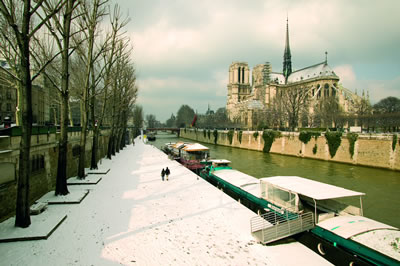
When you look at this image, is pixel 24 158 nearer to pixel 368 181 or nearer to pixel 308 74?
pixel 368 181

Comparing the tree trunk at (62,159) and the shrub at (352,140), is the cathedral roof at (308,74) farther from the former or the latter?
the tree trunk at (62,159)

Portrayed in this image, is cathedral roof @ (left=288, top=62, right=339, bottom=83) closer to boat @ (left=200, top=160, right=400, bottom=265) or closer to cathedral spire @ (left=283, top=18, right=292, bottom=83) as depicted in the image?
cathedral spire @ (left=283, top=18, right=292, bottom=83)

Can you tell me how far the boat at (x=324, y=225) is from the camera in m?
7.03

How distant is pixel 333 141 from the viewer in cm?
3641

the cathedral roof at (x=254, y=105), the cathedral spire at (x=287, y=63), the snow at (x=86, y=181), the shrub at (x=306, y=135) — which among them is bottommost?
the snow at (x=86, y=181)

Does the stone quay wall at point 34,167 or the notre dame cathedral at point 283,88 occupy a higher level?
the notre dame cathedral at point 283,88

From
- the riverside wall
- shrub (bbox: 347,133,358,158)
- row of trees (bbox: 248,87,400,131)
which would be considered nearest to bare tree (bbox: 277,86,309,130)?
row of trees (bbox: 248,87,400,131)

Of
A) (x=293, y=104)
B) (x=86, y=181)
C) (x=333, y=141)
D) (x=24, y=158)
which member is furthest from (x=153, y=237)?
(x=293, y=104)

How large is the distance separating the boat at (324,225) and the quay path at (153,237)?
1.71 ft

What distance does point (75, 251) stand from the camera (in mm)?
7316

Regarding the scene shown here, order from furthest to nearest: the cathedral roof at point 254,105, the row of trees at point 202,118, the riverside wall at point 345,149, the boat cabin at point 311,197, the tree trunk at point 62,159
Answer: the row of trees at point 202,118, the cathedral roof at point 254,105, the riverside wall at point 345,149, the tree trunk at point 62,159, the boat cabin at point 311,197

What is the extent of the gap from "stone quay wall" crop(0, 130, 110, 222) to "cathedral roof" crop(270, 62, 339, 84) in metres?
95.4

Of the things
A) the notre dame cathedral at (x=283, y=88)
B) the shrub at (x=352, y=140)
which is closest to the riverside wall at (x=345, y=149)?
the shrub at (x=352, y=140)

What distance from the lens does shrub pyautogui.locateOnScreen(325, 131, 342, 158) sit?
35938 millimetres
